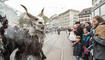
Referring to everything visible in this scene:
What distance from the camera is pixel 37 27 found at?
2.11 meters

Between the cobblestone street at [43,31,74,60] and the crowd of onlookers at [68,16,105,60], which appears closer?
the crowd of onlookers at [68,16,105,60]

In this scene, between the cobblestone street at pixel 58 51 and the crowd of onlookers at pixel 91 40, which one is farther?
the cobblestone street at pixel 58 51

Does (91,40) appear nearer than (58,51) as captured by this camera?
Yes

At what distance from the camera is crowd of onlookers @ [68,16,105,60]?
6.29 feet

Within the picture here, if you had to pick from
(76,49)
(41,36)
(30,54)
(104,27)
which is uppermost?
(104,27)

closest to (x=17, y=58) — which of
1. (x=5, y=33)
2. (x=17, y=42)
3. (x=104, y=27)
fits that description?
(x=17, y=42)

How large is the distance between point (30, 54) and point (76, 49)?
6.20ft

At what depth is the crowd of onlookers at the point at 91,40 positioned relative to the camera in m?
1.92

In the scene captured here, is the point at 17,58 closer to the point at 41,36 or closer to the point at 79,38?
the point at 41,36

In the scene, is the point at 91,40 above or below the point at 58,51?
above

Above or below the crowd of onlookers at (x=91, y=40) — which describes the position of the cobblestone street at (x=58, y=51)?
below

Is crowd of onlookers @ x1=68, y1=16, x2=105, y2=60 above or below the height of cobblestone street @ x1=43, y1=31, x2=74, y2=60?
above

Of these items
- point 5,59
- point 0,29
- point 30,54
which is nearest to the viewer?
point 30,54

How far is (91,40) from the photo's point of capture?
3.34 m
